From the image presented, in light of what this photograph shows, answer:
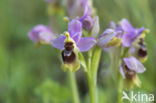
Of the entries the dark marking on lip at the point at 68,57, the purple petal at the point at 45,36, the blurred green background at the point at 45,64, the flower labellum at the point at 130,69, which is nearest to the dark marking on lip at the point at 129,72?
the flower labellum at the point at 130,69

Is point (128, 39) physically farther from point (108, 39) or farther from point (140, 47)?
point (108, 39)

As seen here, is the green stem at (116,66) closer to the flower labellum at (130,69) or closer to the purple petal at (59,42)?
the flower labellum at (130,69)

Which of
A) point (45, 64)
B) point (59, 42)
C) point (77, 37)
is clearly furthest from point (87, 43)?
point (45, 64)

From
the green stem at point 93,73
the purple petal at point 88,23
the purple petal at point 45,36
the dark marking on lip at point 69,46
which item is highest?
the purple petal at point 45,36

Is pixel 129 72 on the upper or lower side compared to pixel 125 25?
lower

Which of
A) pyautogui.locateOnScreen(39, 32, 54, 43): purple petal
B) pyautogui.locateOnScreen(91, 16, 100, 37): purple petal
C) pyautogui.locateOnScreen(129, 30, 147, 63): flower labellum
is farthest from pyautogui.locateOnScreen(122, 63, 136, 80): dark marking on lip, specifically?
pyautogui.locateOnScreen(39, 32, 54, 43): purple petal

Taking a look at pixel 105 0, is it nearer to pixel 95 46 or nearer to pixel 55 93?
pixel 55 93

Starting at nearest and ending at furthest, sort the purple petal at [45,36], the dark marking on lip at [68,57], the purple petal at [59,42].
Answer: the dark marking on lip at [68,57] → the purple petal at [59,42] → the purple petal at [45,36]
